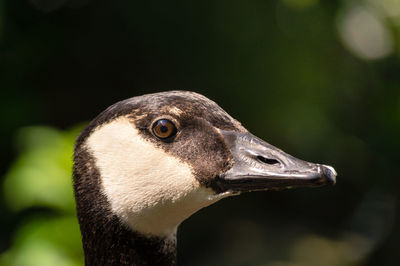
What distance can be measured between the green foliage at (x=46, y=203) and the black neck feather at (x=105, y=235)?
1062 millimetres

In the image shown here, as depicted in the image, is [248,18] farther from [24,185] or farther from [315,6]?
[24,185]

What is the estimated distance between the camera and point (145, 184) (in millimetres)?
1931

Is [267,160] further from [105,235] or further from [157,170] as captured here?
[105,235]

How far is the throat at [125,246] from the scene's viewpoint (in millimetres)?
1978

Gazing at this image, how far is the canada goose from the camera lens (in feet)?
6.32

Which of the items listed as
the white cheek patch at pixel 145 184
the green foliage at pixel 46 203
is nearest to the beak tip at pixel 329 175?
the white cheek patch at pixel 145 184

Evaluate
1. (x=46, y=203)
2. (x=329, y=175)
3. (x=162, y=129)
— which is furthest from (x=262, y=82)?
(x=329, y=175)

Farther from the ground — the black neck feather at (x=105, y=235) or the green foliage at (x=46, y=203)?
the black neck feather at (x=105, y=235)

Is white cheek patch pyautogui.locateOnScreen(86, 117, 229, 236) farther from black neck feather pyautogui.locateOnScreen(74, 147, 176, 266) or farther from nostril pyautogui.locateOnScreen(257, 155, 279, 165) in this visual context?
nostril pyautogui.locateOnScreen(257, 155, 279, 165)

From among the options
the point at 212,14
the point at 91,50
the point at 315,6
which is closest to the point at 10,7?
the point at 91,50

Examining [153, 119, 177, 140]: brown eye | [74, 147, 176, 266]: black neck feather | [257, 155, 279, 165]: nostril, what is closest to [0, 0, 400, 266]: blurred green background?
[74, 147, 176, 266]: black neck feather

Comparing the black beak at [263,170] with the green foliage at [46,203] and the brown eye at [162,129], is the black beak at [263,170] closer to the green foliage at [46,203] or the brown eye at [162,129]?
the brown eye at [162,129]

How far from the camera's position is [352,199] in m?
5.58

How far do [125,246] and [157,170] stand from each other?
0.28 metres
